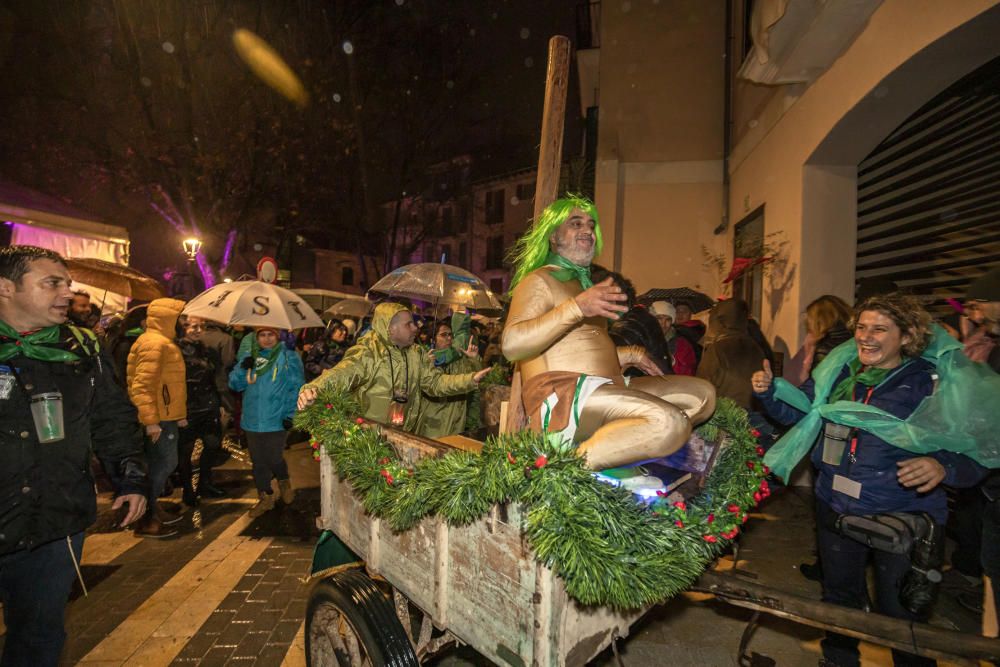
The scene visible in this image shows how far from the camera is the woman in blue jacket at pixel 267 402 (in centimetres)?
519

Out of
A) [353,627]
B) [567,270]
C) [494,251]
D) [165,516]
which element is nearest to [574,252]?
[567,270]

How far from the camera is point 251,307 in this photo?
17.0 ft

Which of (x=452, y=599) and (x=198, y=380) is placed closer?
(x=452, y=599)

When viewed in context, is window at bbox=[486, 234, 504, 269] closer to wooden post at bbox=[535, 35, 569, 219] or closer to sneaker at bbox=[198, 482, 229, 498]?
sneaker at bbox=[198, 482, 229, 498]

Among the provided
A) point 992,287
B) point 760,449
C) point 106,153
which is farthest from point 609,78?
point 106,153

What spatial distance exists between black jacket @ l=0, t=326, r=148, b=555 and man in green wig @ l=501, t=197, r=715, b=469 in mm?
1984

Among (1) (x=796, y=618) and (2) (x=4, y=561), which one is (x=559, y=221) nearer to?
(1) (x=796, y=618)

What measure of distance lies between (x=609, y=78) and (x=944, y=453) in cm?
1088

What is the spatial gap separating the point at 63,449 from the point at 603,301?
241 centimetres

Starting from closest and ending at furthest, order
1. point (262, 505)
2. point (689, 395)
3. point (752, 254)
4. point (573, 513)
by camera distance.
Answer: point (573, 513), point (689, 395), point (262, 505), point (752, 254)

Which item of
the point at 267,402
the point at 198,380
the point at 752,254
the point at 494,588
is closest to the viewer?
the point at 494,588

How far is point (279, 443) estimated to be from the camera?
5316mm

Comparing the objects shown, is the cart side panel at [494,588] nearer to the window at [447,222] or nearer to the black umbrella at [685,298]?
the black umbrella at [685,298]

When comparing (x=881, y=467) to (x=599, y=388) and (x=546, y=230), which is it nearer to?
(x=599, y=388)
